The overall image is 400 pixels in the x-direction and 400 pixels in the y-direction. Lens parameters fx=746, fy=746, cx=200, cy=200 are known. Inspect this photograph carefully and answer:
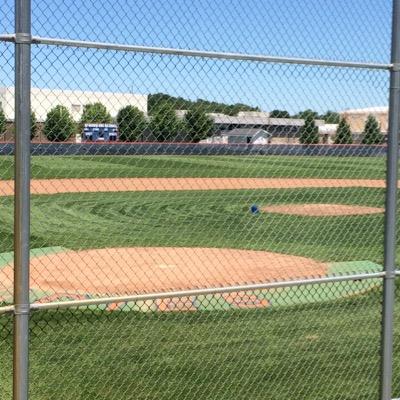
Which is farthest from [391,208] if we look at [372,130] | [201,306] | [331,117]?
[201,306]

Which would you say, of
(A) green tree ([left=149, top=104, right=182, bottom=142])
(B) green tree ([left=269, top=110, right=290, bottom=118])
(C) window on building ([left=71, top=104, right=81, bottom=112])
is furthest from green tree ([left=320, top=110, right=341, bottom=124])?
(C) window on building ([left=71, top=104, right=81, bottom=112])

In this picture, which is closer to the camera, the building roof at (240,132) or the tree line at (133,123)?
the tree line at (133,123)

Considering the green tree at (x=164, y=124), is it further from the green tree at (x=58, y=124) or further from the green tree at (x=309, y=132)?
the green tree at (x=309, y=132)

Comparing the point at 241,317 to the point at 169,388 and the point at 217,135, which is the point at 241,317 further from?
the point at 217,135

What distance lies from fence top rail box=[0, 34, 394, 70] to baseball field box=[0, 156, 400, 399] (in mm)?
2488

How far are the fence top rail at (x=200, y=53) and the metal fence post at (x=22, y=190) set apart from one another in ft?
0.31

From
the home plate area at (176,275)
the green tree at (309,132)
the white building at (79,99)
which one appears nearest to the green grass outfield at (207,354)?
the home plate area at (176,275)

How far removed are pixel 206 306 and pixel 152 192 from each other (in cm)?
1534

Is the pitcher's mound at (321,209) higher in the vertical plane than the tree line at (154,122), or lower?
higher

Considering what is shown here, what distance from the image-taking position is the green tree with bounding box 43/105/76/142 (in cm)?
459

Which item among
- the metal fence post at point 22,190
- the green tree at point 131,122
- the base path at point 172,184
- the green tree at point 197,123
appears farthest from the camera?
the base path at point 172,184

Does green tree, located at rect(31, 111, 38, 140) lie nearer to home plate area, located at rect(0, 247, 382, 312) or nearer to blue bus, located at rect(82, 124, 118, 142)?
blue bus, located at rect(82, 124, 118, 142)

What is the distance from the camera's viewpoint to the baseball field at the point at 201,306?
6004 millimetres

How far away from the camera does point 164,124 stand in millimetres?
5078
